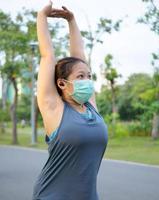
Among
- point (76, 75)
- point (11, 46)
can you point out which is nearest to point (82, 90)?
point (76, 75)

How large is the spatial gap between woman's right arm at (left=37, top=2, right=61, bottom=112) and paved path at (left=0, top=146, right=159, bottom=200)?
5.57 metres

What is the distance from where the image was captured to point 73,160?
7.91 feet

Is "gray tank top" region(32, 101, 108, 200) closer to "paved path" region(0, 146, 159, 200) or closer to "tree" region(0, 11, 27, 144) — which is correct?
"paved path" region(0, 146, 159, 200)

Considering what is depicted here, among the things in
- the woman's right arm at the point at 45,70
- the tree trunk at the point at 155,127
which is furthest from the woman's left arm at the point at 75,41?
the tree trunk at the point at 155,127

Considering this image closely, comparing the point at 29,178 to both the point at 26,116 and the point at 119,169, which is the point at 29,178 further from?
the point at 26,116

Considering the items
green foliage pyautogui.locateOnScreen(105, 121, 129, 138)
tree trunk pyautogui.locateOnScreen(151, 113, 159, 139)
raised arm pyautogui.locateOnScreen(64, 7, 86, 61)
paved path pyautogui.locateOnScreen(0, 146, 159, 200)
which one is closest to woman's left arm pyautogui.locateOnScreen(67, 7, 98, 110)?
raised arm pyautogui.locateOnScreen(64, 7, 86, 61)

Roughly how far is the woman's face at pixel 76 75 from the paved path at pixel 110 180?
5590mm

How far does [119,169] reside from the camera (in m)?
12.6

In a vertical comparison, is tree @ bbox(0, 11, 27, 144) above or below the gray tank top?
above

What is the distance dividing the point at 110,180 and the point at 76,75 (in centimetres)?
807

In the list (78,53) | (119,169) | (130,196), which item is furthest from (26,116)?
(78,53)

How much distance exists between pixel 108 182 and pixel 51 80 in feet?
25.5

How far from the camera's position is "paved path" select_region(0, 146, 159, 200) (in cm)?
849

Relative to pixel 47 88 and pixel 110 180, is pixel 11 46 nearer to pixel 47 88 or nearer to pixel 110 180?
pixel 110 180
